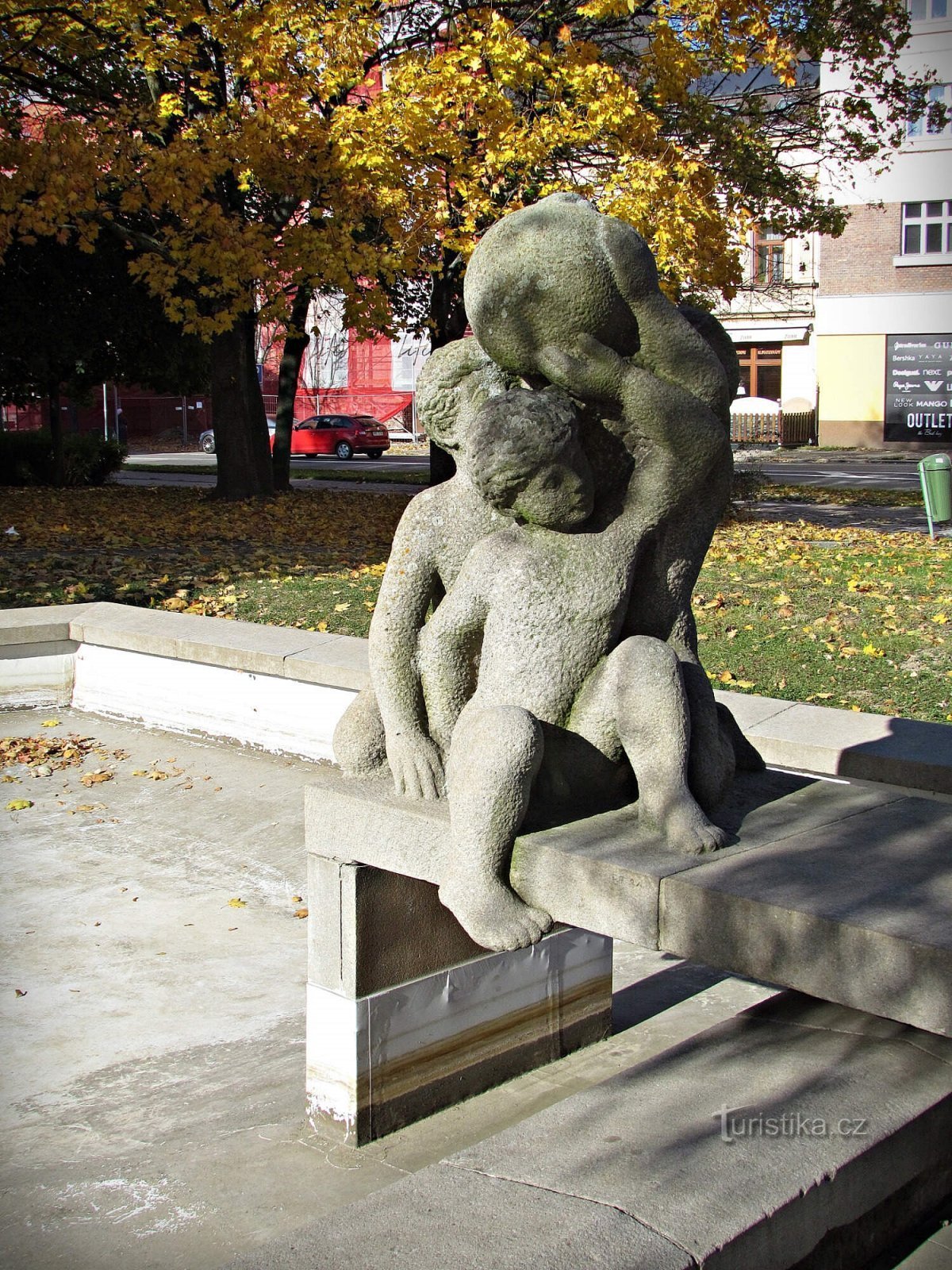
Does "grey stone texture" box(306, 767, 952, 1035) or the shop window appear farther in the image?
the shop window

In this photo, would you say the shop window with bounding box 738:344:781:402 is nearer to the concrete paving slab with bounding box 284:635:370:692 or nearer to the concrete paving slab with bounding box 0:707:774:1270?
the concrete paving slab with bounding box 284:635:370:692

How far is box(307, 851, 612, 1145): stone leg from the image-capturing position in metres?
3.83

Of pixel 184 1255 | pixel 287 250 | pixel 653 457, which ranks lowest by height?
pixel 184 1255

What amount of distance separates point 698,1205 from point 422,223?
44.8 feet

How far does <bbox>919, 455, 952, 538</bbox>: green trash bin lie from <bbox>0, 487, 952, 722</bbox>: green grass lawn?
565 millimetres

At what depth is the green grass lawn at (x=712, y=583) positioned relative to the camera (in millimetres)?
7930

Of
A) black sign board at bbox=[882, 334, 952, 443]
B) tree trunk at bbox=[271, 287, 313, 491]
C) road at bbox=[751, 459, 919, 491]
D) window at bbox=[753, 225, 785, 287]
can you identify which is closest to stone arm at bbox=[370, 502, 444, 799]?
tree trunk at bbox=[271, 287, 313, 491]

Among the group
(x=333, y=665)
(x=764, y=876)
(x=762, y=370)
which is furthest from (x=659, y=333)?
(x=762, y=370)

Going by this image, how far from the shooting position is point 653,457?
353 centimetres

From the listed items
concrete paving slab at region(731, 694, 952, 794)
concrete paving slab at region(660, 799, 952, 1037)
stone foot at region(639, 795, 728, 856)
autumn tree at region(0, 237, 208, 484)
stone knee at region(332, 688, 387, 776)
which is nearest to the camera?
concrete paving slab at region(660, 799, 952, 1037)

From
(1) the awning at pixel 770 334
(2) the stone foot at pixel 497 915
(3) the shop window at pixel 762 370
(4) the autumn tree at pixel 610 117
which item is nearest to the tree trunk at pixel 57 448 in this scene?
(4) the autumn tree at pixel 610 117

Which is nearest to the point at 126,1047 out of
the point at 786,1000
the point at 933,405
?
the point at 786,1000

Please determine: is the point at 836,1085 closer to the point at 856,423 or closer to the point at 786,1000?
the point at 786,1000

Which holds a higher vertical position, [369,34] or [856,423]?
[369,34]
